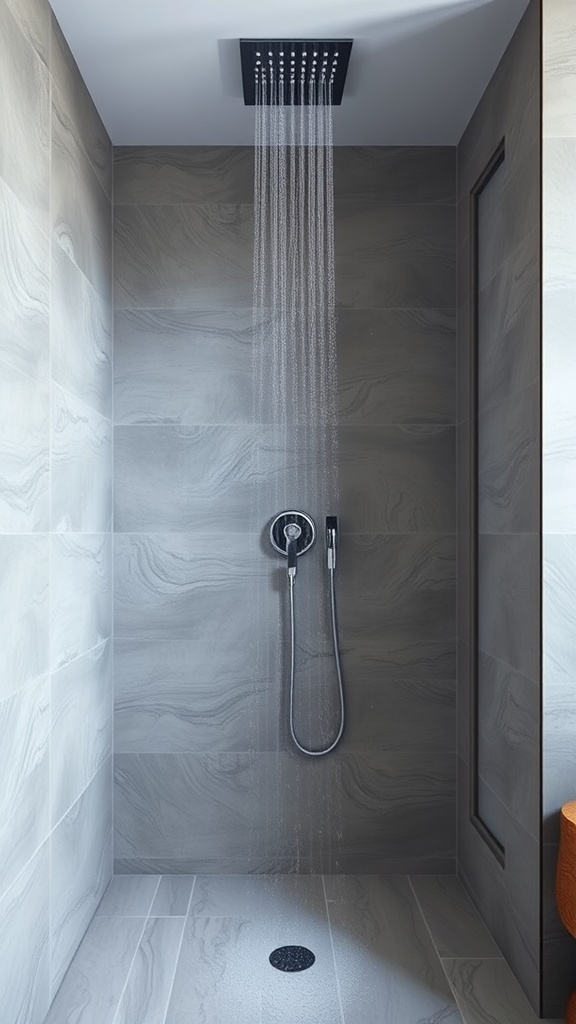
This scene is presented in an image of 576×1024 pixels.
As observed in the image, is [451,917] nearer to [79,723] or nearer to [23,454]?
[79,723]

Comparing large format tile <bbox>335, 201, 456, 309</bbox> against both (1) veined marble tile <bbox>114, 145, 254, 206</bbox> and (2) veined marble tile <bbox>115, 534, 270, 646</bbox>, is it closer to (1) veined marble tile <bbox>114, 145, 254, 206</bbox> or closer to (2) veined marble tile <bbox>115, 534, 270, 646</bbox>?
(1) veined marble tile <bbox>114, 145, 254, 206</bbox>

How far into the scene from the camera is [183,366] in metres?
3.08

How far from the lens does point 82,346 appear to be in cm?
259

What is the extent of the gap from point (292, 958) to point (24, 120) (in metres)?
2.17

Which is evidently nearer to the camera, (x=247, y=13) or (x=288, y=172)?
(x=247, y=13)

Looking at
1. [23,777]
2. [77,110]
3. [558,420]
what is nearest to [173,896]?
[23,777]

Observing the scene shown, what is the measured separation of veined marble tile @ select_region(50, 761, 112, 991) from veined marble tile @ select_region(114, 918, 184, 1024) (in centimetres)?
17

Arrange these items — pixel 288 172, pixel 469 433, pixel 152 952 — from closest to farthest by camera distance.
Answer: pixel 152 952
pixel 469 433
pixel 288 172

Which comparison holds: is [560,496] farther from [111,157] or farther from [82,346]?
[111,157]

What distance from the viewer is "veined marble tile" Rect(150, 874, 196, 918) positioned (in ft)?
8.96

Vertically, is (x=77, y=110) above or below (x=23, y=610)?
above

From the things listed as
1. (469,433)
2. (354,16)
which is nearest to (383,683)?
(469,433)

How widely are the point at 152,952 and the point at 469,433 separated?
5.82 feet

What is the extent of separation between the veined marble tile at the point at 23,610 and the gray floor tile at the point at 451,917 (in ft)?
4.51
